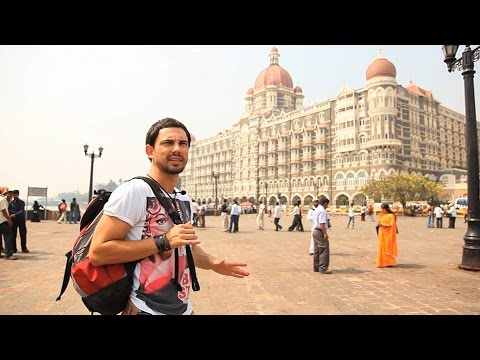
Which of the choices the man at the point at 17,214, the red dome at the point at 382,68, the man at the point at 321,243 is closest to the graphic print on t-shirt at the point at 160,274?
the man at the point at 321,243

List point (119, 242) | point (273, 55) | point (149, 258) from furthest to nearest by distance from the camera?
point (273, 55)
point (149, 258)
point (119, 242)

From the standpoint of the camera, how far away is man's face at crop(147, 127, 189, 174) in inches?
65.1

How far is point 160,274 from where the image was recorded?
1.56 metres

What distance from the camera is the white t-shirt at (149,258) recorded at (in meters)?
1.48

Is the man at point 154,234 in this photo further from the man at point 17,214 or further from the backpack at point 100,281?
the man at point 17,214

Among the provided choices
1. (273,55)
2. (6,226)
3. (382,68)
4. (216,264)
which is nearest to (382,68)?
(382,68)

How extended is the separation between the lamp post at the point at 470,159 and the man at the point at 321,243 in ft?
10.1

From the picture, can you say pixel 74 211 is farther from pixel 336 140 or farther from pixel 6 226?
pixel 336 140

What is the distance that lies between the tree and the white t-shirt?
39.3 metres

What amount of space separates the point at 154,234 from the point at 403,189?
40.3 meters

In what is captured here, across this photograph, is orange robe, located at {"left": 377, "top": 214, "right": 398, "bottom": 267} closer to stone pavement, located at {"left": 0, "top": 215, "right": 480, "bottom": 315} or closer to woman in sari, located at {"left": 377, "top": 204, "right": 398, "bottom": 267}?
woman in sari, located at {"left": 377, "top": 204, "right": 398, "bottom": 267}
